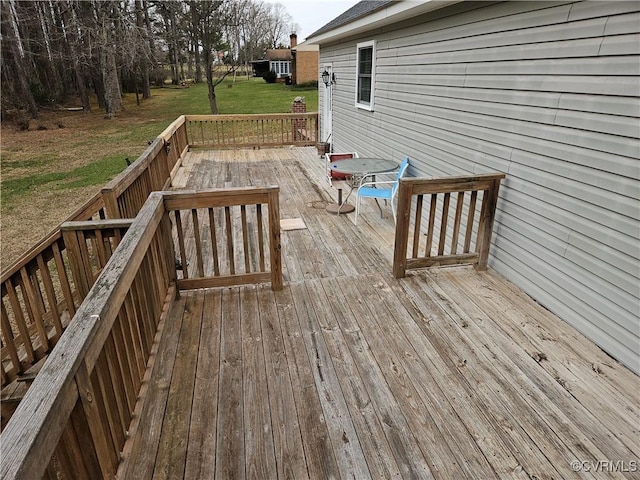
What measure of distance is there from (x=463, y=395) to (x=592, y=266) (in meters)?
1.18

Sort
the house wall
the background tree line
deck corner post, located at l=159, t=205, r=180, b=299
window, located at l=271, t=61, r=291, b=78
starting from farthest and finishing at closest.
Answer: window, located at l=271, t=61, r=291, b=78, the house wall, the background tree line, deck corner post, located at l=159, t=205, r=180, b=299

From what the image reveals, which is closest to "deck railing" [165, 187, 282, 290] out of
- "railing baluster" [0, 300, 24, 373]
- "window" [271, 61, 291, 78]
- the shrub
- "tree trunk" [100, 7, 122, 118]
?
"railing baluster" [0, 300, 24, 373]

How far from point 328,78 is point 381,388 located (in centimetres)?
786

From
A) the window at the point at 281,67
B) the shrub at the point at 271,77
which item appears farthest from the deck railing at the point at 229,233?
the window at the point at 281,67

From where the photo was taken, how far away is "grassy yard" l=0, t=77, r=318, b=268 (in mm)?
6980

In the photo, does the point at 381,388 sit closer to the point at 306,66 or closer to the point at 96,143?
the point at 96,143

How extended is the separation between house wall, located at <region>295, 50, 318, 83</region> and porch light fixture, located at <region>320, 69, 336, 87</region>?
20294 mm

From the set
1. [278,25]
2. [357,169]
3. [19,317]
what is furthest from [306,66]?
[19,317]

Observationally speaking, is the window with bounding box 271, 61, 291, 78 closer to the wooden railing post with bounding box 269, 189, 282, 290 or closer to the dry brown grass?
the dry brown grass

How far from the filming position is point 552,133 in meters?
2.73

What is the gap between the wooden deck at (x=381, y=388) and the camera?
1780 millimetres

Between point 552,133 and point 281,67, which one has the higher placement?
point 281,67

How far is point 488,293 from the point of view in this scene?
124 inches

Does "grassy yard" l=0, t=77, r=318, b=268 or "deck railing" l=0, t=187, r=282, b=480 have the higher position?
"deck railing" l=0, t=187, r=282, b=480
